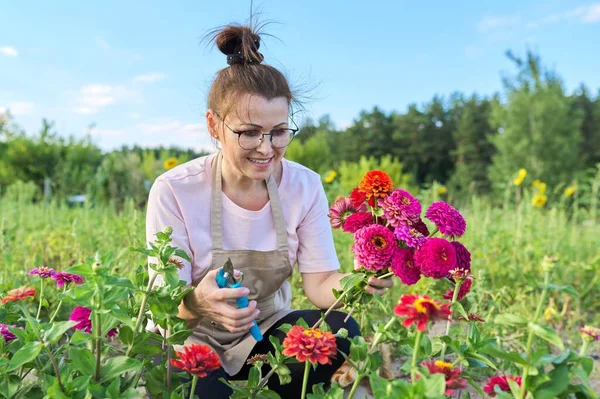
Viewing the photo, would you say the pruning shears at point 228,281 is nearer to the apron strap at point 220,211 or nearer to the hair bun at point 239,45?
the apron strap at point 220,211

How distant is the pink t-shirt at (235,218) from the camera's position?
5.49ft

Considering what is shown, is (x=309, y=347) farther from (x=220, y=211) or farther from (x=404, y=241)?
(x=220, y=211)

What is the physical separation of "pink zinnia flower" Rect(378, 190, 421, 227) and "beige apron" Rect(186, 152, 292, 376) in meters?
0.67

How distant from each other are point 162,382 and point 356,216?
1.78ft

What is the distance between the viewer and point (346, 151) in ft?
109

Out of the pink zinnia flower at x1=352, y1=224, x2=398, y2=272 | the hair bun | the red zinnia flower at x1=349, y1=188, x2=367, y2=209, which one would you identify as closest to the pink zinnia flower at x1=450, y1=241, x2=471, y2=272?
the pink zinnia flower at x1=352, y1=224, x2=398, y2=272

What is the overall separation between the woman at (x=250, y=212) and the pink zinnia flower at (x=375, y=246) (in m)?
0.54

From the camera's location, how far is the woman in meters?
1.60

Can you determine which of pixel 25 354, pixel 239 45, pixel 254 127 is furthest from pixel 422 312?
pixel 239 45

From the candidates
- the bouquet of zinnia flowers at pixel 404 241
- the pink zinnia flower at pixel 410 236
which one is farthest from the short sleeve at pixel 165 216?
the pink zinnia flower at pixel 410 236

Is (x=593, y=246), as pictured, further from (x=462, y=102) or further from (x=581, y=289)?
(x=462, y=102)

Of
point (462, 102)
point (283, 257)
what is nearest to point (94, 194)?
point (283, 257)

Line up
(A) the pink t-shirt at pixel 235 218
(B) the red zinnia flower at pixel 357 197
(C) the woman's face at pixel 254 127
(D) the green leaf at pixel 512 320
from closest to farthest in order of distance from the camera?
1. (D) the green leaf at pixel 512 320
2. (B) the red zinnia flower at pixel 357 197
3. (C) the woman's face at pixel 254 127
4. (A) the pink t-shirt at pixel 235 218

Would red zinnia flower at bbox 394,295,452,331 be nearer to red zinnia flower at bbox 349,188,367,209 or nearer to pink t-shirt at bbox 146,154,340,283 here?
red zinnia flower at bbox 349,188,367,209
